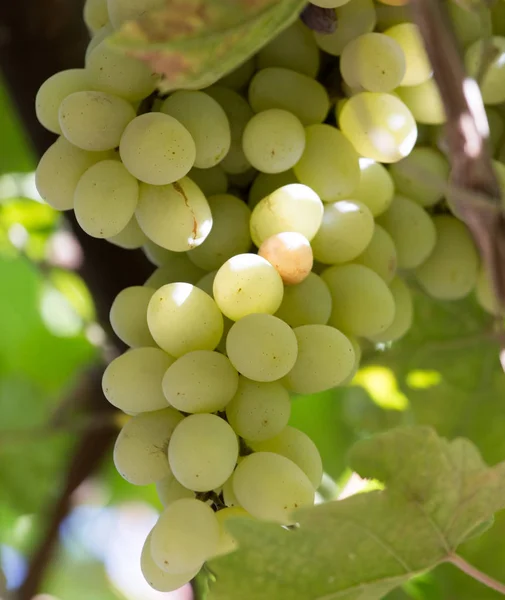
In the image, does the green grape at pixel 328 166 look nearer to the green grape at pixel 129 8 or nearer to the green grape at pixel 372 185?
the green grape at pixel 372 185

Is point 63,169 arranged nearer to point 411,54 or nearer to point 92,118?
point 92,118

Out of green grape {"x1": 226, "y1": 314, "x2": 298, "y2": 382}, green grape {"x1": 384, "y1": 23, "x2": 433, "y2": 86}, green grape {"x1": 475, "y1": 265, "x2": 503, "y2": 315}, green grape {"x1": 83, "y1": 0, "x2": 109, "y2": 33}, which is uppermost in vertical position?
green grape {"x1": 83, "y1": 0, "x2": 109, "y2": 33}

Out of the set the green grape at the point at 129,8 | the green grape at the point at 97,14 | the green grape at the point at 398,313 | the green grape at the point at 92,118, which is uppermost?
the green grape at the point at 129,8

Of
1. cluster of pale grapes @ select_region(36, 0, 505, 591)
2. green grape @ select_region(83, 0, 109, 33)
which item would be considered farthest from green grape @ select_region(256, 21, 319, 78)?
green grape @ select_region(83, 0, 109, 33)

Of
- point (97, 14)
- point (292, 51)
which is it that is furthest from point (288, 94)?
point (97, 14)

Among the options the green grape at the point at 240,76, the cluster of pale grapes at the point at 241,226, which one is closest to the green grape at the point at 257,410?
the cluster of pale grapes at the point at 241,226

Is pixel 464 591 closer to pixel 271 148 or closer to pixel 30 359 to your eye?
pixel 271 148

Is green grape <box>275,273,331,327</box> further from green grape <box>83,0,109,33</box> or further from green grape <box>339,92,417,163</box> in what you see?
green grape <box>83,0,109,33</box>
